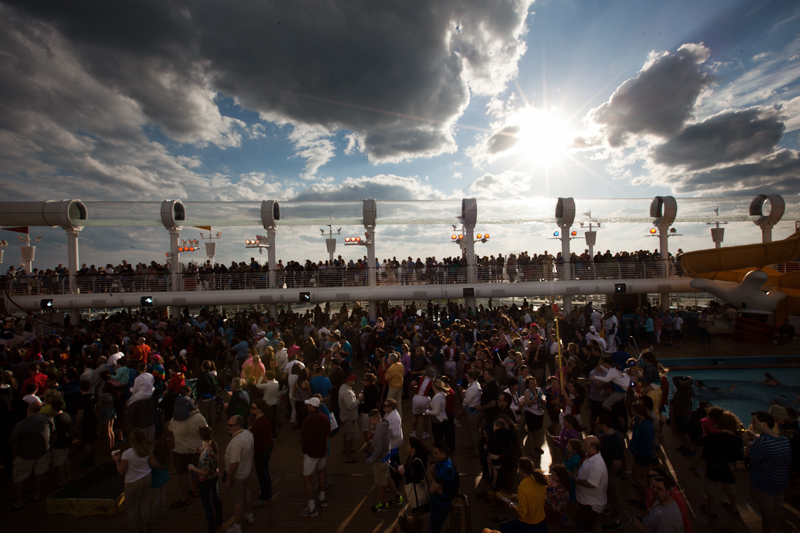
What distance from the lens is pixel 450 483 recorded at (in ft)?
14.6

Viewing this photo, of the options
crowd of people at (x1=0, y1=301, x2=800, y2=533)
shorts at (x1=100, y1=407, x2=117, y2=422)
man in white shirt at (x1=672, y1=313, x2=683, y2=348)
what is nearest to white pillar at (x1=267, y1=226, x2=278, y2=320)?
crowd of people at (x1=0, y1=301, x2=800, y2=533)

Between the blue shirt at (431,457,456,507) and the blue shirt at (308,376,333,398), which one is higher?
the blue shirt at (308,376,333,398)

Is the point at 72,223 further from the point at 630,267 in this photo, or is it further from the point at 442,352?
the point at 630,267

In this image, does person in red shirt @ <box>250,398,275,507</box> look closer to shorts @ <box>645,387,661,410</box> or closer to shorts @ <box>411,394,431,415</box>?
shorts @ <box>411,394,431,415</box>

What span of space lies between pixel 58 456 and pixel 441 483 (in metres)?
7.06

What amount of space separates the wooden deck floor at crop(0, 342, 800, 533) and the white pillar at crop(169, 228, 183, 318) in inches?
557

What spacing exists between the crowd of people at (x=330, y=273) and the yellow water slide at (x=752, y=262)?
591cm

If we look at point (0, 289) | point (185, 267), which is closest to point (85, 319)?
point (0, 289)

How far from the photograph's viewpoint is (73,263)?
20359 mm

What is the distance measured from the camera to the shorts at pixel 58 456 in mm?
6555

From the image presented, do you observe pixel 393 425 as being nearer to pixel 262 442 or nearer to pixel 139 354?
pixel 262 442

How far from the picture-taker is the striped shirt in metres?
4.83

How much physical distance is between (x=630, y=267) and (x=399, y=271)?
523 inches

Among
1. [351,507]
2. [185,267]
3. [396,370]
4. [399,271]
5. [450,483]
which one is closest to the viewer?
[450,483]
